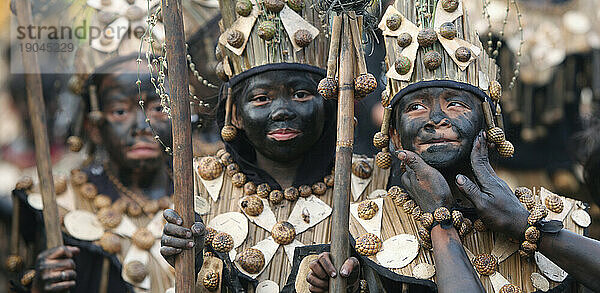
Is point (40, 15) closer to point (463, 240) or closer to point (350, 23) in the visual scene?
point (350, 23)

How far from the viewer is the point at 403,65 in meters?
3.98

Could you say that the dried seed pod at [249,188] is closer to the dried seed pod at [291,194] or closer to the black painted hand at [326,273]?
the dried seed pod at [291,194]

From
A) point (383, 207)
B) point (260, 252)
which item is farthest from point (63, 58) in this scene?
point (383, 207)

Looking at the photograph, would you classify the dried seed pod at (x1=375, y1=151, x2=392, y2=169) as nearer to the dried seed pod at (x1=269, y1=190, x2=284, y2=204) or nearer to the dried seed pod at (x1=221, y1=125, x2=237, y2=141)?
the dried seed pod at (x1=269, y1=190, x2=284, y2=204)

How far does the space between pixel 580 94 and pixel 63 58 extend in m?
5.14

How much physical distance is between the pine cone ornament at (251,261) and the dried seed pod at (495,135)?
3.93ft

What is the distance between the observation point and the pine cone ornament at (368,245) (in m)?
3.85

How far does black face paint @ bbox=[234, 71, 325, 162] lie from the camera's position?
422cm

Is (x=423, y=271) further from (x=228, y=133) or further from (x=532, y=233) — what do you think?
(x=228, y=133)

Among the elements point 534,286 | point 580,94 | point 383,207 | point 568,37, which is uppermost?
point 568,37

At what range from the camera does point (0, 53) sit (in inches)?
245

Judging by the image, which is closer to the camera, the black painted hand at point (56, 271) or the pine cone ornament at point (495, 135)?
the pine cone ornament at point (495, 135)

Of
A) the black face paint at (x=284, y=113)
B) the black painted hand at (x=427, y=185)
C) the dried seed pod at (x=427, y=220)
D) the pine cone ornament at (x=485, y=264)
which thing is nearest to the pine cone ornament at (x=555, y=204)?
the pine cone ornament at (x=485, y=264)

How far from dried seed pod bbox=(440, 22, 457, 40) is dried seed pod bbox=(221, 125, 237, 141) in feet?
3.79
